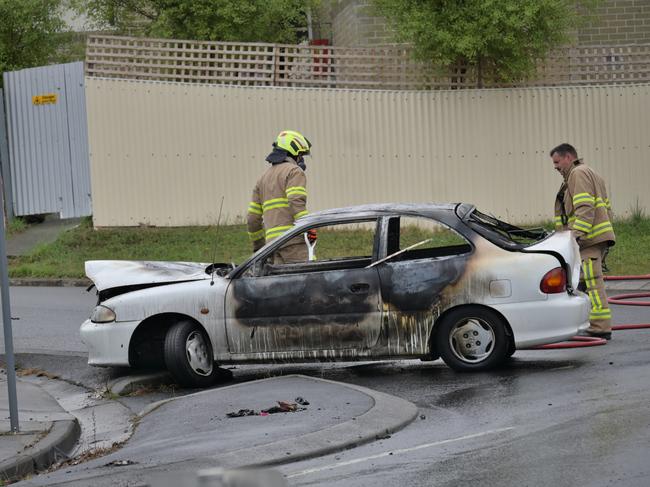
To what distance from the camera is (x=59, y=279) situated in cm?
1897

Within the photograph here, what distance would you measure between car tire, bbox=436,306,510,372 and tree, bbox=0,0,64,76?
16749 millimetres

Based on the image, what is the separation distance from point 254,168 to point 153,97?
7.23ft

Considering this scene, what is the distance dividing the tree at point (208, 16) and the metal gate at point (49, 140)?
2.37m

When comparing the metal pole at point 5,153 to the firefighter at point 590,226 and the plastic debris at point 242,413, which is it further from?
the plastic debris at point 242,413

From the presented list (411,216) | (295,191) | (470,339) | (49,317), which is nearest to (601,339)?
(470,339)

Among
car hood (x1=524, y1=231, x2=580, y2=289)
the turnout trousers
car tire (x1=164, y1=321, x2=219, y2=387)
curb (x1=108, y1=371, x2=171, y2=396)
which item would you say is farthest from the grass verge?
car tire (x1=164, y1=321, x2=219, y2=387)

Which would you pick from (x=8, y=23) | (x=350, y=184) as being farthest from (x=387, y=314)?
(x=8, y=23)

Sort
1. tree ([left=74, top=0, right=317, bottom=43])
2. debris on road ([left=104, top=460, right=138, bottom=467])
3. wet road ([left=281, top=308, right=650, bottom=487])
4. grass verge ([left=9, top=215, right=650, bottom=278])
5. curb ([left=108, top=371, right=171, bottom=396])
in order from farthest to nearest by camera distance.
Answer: tree ([left=74, top=0, right=317, bottom=43])
grass verge ([left=9, top=215, right=650, bottom=278])
curb ([left=108, top=371, right=171, bottom=396])
debris on road ([left=104, top=460, right=138, bottom=467])
wet road ([left=281, top=308, right=650, bottom=487])

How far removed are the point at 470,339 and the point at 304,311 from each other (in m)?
1.38

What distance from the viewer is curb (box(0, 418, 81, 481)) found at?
766cm

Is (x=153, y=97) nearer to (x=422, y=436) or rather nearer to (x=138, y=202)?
(x=138, y=202)

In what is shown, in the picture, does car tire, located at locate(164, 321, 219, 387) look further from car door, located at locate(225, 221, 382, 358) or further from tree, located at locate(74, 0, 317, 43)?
tree, located at locate(74, 0, 317, 43)

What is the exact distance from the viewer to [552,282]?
9.80 meters

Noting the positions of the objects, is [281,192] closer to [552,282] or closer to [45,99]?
[552,282]
